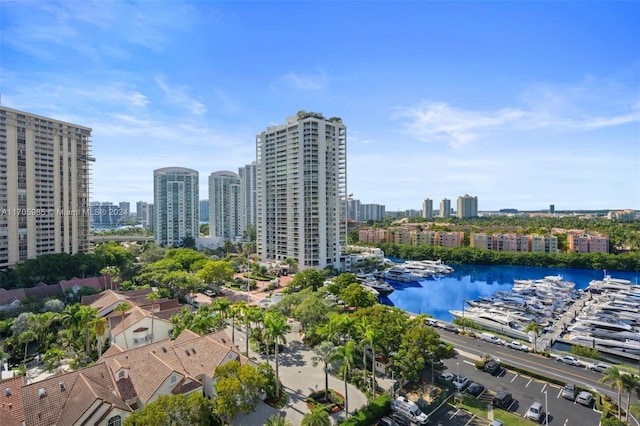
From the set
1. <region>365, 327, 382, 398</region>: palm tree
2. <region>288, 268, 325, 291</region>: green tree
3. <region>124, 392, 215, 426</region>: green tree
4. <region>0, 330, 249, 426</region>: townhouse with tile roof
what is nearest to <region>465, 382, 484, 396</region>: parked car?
<region>365, 327, 382, 398</region>: palm tree

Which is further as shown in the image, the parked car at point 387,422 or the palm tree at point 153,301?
the palm tree at point 153,301

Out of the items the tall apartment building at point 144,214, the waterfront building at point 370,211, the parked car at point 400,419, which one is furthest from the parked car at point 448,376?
the waterfront building at point 370,211

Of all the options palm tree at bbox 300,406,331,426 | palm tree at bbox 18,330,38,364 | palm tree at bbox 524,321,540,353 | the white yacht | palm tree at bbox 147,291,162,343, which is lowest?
the white yacht

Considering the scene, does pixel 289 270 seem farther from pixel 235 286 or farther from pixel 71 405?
pixel 71 405

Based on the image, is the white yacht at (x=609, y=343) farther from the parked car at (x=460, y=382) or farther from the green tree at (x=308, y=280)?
the green tree at (x=308, y=280)

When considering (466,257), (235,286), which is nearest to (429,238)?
(466,257)

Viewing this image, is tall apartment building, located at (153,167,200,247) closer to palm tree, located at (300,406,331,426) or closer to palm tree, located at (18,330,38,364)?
palm tree, located at (18,330,38,364)
